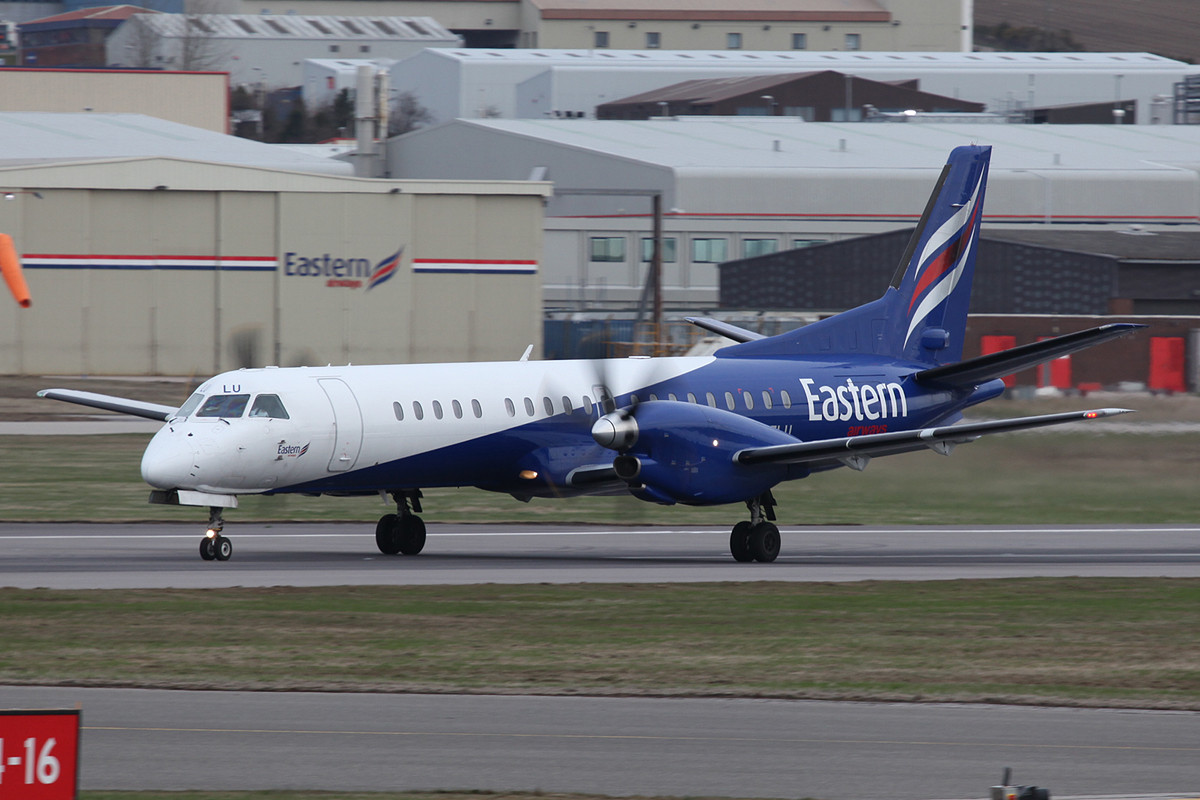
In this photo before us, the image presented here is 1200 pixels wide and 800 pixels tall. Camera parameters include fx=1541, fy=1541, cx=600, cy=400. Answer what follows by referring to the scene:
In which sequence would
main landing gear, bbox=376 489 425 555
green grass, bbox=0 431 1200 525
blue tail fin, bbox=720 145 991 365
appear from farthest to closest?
blue tail fin, bbox=720 145 991 365
green grass, bbox=0 431 1200 525
main landing gear, bbox=376 489 425 555

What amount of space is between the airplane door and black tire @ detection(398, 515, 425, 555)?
1692 mm

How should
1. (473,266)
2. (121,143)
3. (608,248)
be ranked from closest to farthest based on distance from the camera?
(473,266), (121,143), (608,248)

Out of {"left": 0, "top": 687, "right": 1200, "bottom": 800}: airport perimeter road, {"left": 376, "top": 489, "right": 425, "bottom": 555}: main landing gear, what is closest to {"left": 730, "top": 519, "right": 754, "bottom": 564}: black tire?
{"left": 376, "top": 489, "right": 425, "bottom": 555}: main landing gear

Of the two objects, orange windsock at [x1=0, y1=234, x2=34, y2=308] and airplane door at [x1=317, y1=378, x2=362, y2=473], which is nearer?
orange windsock at [x1=0, y1=234, x2=34, y2=308]

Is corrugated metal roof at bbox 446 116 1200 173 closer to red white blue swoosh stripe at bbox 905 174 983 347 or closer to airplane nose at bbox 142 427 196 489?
red white blue swoosh stripe at bbox 905 174 983 347

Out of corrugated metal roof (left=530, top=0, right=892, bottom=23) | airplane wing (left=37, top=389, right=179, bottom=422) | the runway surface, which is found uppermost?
corrugated metal roof (left=530, top=0, right=892, bottom=23)

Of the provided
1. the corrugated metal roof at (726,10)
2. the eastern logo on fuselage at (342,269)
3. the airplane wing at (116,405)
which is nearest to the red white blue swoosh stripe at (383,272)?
the eastern logo on fuselage at (342,269)

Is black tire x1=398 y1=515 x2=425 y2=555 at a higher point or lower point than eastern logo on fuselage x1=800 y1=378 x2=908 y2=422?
lower

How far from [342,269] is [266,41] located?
8612cm

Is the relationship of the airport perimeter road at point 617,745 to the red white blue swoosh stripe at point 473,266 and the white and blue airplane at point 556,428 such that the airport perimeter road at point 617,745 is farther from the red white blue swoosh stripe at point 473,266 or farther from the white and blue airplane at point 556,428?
the red white blue swoosh stripe at point 473,266

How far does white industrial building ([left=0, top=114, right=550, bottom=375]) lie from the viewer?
174 ft

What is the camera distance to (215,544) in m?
21.4

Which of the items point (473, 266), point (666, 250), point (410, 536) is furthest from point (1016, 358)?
point (666, 250)

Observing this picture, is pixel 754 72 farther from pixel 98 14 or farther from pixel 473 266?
pixel 98 14
